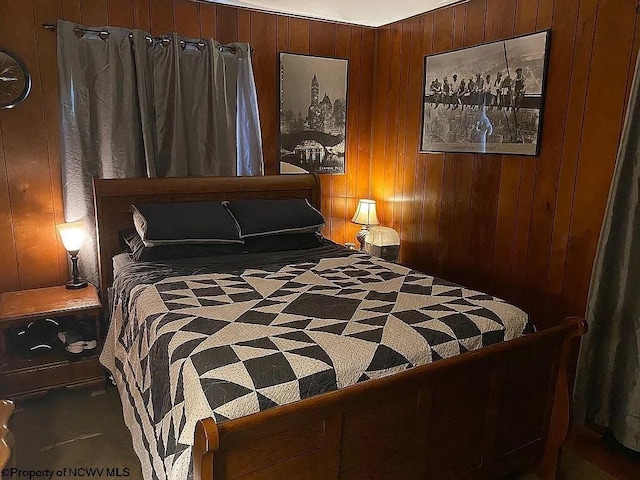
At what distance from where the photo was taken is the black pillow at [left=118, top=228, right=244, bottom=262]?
268 centimetres

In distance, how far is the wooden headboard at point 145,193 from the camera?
2.92 meters

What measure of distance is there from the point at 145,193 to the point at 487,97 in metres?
2.15

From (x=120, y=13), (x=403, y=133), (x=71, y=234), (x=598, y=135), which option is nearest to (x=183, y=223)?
(x=71, y=234)

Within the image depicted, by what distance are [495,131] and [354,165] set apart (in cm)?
130

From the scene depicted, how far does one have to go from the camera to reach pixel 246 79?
11.0ft

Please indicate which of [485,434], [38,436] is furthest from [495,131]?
[38,436]

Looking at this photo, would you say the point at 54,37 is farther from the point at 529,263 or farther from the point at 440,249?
the point at 529,263

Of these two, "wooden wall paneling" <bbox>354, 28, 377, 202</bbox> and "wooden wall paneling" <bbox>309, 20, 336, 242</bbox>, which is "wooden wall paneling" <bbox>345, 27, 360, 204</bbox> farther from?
"wooden wall paneling" <bbox>309, 20, 336, 242</bbox>

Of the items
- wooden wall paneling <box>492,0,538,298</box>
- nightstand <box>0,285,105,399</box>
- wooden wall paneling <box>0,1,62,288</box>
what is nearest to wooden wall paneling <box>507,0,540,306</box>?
wooden wall paneling <box>492,0,538,298</box>

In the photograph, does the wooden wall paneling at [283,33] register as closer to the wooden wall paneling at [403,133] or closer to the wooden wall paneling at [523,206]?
the wooden wall paneling at [403,133]

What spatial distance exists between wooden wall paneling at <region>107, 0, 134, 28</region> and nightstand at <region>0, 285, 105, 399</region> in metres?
1.63

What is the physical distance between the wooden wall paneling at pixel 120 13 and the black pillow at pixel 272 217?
1241 millimetres

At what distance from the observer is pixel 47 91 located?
9.39 feet

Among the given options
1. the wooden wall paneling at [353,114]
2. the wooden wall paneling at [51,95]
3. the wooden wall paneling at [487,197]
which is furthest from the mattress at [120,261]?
the wooden wall paneling at [487,197]
